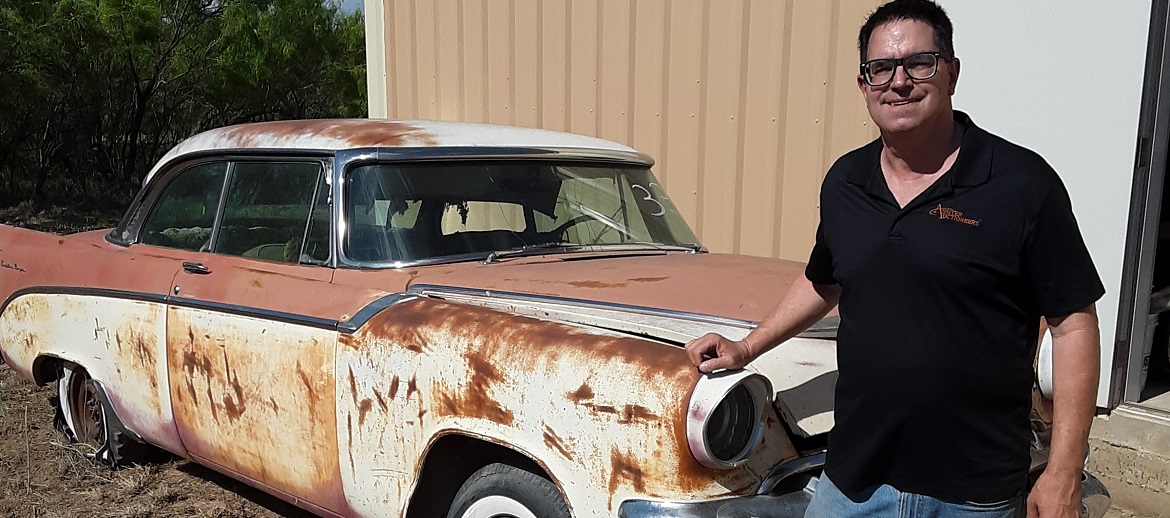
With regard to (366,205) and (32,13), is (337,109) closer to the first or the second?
(32,13)

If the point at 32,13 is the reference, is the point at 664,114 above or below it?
below

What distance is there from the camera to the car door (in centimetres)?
311

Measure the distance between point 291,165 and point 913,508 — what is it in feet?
9.19

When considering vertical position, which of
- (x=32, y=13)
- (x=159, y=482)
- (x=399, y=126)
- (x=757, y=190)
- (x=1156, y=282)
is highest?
(x=32, y=13)

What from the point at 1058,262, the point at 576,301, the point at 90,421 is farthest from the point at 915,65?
the point at 90,421

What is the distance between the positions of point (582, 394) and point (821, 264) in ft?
2.20

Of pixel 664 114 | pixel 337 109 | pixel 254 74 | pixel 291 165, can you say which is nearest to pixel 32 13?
pixel 254 74

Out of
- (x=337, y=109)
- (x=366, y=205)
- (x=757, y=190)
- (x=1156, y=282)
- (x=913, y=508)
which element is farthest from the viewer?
(x=337, y=109)

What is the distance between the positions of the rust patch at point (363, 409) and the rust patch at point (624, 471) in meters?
0.94

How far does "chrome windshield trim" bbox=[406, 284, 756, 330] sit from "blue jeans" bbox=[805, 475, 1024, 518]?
31.4 inches

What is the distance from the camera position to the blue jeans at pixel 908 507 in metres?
1.85

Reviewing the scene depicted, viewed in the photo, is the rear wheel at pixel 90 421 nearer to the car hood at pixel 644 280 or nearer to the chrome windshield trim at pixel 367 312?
the chrome windshield trim at pixel 367 312

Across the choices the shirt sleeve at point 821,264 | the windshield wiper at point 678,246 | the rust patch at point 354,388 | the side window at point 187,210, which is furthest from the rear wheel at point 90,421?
the shirt sleeve at point 821,264

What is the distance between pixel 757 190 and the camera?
5.85 metres
